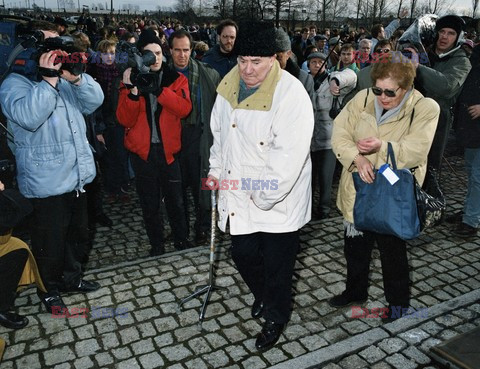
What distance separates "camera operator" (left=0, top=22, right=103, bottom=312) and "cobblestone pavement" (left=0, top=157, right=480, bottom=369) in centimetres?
48

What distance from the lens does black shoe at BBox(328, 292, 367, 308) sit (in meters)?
3.93

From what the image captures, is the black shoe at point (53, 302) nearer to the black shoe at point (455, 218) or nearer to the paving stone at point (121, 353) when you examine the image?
the paving stone at point (121, 353)

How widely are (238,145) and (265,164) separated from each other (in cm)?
24

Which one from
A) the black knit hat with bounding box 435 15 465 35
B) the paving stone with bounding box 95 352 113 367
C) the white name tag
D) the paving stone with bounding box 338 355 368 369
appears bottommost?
the paving stone with bounding box 95 352 113 367

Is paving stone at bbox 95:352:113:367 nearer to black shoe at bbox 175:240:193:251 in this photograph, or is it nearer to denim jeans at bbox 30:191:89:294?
denim jeans at bbox 30:191:89:294

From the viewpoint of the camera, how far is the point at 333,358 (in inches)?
127

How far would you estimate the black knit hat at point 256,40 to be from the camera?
115 inches

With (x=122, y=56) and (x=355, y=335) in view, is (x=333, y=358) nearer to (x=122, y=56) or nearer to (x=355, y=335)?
(x=355, y=335)

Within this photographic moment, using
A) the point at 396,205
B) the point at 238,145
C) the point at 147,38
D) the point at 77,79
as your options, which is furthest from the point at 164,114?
the point at 396,205

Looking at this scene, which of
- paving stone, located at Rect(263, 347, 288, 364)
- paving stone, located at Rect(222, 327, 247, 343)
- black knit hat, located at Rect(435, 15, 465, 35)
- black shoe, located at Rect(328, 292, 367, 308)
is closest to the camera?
paving stone, located at Rect(263, 347, 288, 364)

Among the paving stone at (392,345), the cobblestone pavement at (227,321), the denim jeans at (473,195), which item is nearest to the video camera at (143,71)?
the cobblestone pavement at (227,321)

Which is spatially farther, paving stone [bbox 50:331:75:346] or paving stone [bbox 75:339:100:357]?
paving stone [bbox 50:331:75:346]

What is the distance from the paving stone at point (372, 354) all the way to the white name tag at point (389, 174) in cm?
128

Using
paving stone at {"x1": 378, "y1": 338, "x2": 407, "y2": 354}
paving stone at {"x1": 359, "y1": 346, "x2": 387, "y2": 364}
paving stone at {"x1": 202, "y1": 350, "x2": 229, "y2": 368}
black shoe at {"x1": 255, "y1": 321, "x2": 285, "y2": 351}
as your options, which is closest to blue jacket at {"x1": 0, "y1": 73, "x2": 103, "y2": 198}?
paving stone at {"x1": 202, "y1": 350, "x2": 229, "y2": 368}
